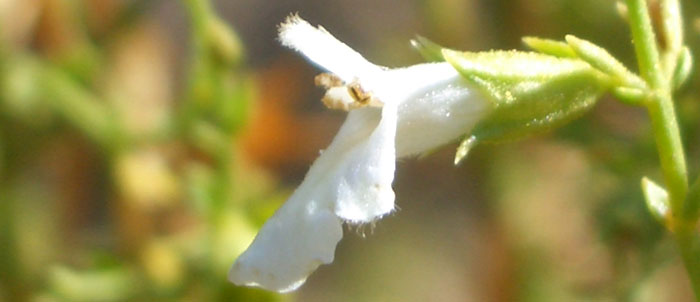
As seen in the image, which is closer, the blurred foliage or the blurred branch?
the blurred foliage

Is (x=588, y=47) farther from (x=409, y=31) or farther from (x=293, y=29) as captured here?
(x=409, y=31)

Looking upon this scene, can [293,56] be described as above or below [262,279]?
above

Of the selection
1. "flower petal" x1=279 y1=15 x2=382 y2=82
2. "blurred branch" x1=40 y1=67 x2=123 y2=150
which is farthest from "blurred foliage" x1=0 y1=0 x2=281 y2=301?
"flower petal" x1=279 y1=15 x2=382 y2=82

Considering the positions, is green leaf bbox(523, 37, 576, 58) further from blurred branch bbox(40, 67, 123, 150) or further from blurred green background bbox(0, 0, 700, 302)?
blurred branch bbox(40, 67, 123, 150)

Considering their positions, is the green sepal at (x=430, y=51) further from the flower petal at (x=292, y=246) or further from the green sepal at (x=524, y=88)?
the flower petal at (x=292, y=246)

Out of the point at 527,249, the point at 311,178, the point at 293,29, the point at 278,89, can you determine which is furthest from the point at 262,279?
the point at 278,89

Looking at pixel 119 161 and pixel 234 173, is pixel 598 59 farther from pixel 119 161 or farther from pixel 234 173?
pixel 119 161

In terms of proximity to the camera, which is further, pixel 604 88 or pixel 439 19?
pixel 439 19
